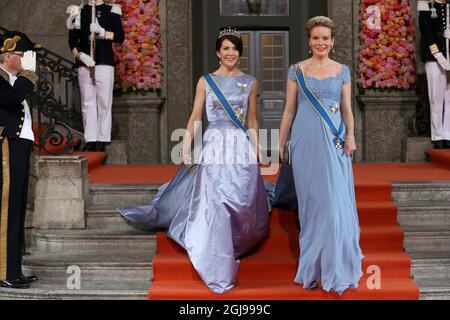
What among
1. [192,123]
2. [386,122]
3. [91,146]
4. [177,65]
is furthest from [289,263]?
[177,65]

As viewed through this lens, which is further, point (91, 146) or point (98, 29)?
point (91, 146)

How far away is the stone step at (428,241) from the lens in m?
7.62

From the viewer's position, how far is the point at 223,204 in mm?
6941

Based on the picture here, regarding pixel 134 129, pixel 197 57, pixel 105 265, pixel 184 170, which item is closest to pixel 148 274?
pixel 105 265

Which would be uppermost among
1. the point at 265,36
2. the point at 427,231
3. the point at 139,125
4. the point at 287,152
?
the point at 265,36

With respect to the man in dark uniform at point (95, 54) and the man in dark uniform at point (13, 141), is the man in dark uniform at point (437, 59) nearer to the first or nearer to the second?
the man in dark uniform at point (95, 54)

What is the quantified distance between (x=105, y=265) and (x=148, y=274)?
36 cm

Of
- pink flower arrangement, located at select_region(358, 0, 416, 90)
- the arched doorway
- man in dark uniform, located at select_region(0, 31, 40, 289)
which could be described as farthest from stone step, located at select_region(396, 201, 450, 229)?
the arched doorway

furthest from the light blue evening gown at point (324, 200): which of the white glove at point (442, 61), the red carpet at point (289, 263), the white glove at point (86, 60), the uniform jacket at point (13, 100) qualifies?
the white glove at point (86, 60)

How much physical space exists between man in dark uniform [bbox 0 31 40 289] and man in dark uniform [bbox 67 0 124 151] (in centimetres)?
363

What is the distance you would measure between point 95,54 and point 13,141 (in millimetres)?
3908

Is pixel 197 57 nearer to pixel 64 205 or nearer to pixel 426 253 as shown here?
pixel 64 205

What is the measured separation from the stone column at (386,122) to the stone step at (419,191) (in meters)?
3.40

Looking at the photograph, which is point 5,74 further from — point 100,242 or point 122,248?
point 122,248
